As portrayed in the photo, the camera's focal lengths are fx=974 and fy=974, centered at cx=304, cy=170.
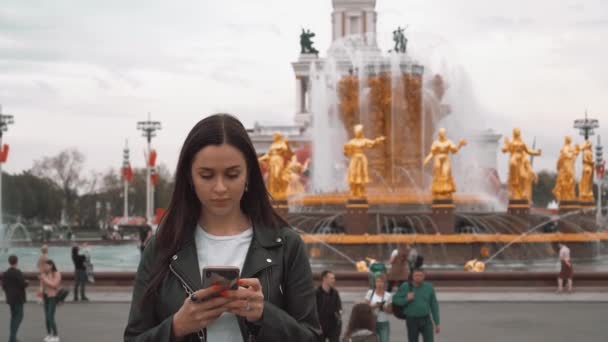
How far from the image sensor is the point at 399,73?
31578 mm

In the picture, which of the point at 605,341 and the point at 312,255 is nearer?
the point at 605,341

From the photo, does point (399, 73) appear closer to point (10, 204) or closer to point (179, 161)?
point (179, 161)

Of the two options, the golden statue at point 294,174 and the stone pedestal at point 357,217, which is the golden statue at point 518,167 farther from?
the golden statue at point 294,174

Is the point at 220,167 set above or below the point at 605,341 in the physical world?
above

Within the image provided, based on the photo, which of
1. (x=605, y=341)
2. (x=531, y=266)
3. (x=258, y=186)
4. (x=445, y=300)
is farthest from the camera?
(x=531, y=266)

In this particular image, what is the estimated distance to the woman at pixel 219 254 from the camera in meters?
2.75

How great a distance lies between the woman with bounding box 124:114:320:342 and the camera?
2754mm

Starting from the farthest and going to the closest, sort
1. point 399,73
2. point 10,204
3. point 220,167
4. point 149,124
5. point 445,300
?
point 10,204, point 149,124, point 399,73, point 445,300, point 220,167

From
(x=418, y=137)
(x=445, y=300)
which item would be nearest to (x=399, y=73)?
(x=418, y=137)

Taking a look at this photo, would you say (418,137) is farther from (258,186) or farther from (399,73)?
(258,186)

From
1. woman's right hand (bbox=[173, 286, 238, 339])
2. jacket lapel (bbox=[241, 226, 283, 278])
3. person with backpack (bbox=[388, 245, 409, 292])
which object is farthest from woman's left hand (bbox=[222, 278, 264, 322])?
person with backpack (bbox=[388, 245, 409, 292])

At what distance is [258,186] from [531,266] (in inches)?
869

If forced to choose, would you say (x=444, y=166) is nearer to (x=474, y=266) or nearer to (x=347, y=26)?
(x=474, y=266)

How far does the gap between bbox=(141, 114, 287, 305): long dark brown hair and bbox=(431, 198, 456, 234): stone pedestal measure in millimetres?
22444
